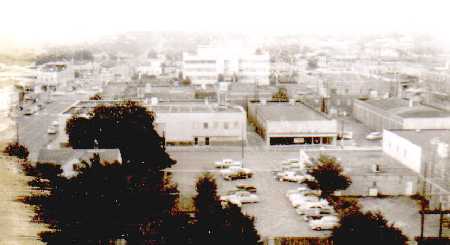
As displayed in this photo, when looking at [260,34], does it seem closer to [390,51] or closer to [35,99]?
[390,51]

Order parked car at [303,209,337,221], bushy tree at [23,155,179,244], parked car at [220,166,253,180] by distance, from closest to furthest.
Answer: bushy tree at [23,155,179,244], parked car at [303,209,337,221], parked car at [220,166,253,180]

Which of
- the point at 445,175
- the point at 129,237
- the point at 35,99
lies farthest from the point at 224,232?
the point at 35,99

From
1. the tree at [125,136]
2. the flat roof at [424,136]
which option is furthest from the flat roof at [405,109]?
the tree at [125,136]

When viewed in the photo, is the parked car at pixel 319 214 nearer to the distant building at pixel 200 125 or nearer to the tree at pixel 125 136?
the tree at pixel 125 136

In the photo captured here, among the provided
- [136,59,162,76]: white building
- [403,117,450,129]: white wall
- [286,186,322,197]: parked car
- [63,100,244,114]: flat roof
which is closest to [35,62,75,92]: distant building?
[136,59,162,76]: white building

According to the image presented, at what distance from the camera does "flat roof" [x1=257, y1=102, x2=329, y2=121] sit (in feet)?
22.5

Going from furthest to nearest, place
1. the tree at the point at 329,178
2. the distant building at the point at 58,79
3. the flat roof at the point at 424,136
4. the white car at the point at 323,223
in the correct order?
the distant building at the point at 58,79
the flat roof at the point at 424,136
the tree at the point at 329,178
the white car at the point at 323,223

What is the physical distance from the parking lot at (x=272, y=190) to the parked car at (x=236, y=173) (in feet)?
0.19

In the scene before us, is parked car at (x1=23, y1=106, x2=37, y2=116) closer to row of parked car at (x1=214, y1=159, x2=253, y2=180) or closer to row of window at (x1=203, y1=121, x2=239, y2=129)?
row of window at (x1=203, y1=121, x2=239, y2=129)

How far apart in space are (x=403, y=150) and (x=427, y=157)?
1.31 feet

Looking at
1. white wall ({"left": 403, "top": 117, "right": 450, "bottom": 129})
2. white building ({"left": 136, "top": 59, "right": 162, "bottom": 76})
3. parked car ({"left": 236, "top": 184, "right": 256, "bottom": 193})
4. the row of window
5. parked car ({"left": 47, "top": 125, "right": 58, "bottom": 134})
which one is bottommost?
parked car ({"left": 236, "top": 184, "right": 256, "bottom": 193})

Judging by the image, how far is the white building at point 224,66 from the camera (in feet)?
43.1

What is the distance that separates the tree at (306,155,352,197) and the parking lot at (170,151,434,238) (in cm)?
22

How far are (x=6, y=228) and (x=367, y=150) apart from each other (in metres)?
5.04
